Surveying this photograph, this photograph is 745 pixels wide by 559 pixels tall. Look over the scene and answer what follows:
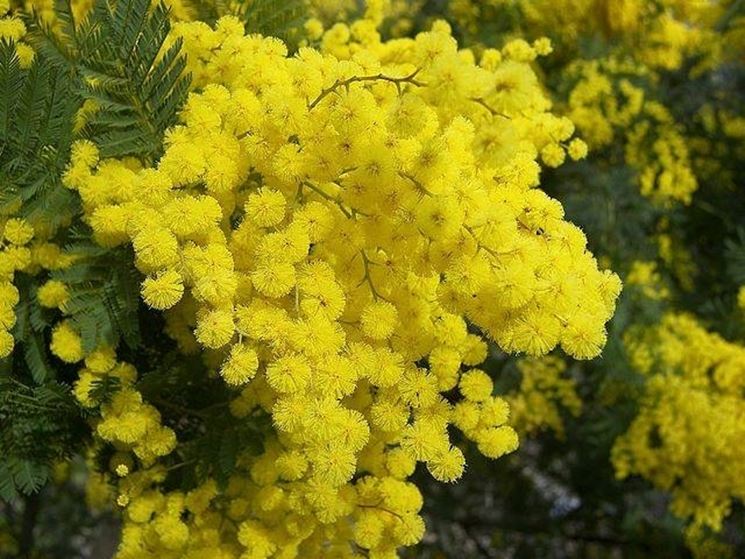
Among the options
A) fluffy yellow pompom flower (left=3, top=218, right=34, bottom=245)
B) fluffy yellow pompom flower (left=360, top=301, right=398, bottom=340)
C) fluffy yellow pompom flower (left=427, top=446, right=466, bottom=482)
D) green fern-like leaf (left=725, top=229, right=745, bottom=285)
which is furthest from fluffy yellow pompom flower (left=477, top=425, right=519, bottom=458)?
green fern-like leaf (left=725, top=229, right=745, bottom=285)

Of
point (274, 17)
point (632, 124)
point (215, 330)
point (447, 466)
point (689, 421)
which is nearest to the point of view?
point (215, 330)

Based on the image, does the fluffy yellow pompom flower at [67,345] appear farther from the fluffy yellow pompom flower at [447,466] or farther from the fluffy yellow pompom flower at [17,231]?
the fluffy yellow pompom flower at [447,466]

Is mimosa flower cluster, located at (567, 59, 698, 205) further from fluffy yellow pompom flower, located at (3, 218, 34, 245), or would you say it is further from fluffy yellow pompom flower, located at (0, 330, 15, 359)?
fluffy yellow pompom flower, located at (0, 330, 15, 359)

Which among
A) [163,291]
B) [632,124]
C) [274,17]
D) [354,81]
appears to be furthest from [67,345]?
[632,124]

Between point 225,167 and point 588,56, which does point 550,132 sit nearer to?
point 225,167

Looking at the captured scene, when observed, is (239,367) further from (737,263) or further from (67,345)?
(737,263)
